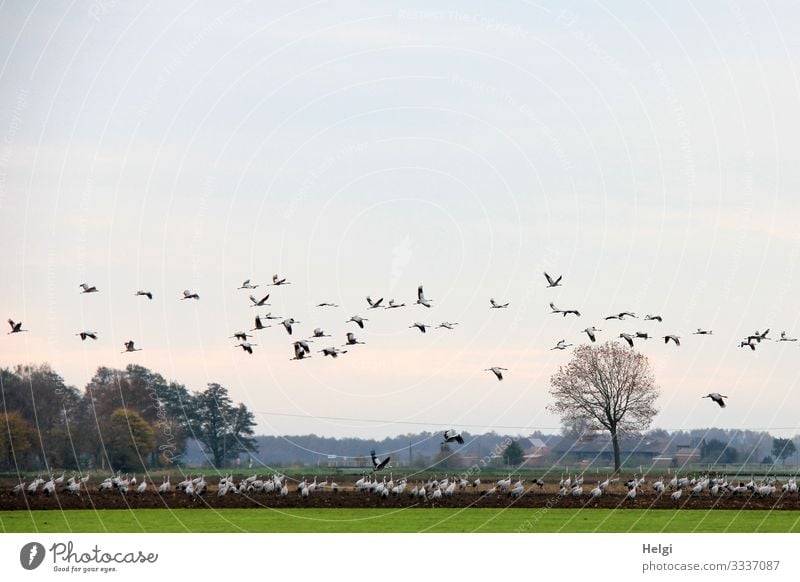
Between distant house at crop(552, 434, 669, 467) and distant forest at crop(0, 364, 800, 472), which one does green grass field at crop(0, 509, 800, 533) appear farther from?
distant house at crop(552, 434, 669, 467)

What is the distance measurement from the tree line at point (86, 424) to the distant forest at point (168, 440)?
0.17ft

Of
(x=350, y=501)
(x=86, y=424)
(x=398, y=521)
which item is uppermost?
(x=86, y=424)

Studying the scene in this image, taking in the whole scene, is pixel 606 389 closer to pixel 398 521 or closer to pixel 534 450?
pixel 534 450

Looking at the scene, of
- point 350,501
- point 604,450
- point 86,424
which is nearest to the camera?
point 350,501

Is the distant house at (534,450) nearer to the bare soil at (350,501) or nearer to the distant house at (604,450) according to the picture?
the distant house at (604,450)

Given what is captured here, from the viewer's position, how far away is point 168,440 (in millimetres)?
74125

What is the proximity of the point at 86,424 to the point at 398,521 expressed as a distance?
83.6ft

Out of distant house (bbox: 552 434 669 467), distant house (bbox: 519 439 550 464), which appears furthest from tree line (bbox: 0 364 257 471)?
distant house (bbox: 552 434 669 467)

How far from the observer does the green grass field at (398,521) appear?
158 ft

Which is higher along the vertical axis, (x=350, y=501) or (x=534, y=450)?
(x=534, y=450)

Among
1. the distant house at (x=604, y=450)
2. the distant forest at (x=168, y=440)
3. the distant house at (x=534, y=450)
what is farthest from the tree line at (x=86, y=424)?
the distant house at (x=604, y=450)

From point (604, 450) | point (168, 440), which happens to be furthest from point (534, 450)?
point (168, 440)
